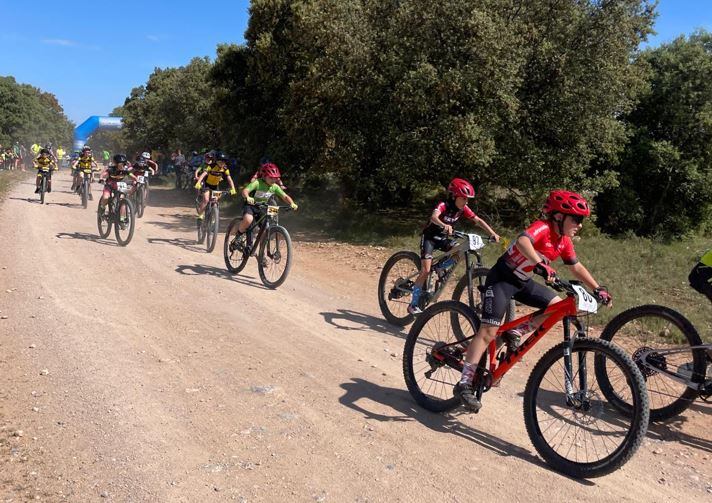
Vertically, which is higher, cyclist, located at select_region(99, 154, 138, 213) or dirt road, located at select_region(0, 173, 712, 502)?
cyclist, located at select_region(99, 154, 138, 213)

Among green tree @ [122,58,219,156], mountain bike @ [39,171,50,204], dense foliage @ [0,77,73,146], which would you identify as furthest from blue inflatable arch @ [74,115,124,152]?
mountain bike @ [39,171,50,204]

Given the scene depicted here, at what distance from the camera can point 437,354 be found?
4973 mm

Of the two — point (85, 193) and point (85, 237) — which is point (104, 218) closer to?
point (85, 237)

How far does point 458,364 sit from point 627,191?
50.3 feet

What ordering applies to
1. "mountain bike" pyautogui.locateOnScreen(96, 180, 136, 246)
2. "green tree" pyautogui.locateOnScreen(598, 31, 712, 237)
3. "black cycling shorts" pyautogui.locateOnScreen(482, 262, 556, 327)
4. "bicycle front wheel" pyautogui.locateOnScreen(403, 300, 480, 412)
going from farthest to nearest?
"green tree" pyautogui.locateOnScreen(598, 31, 712, 237) → "mountain bike" pyautogui.locateOnScreen(96, 180, 136, 246) → "bicycle front wheel" pyautogui.locateOnScreen(403, 300, 480, 412) → "black cycling shorts" pyautogui.locateOnScreen(482, 262, 556, 327)

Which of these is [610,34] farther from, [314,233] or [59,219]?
[59,219]

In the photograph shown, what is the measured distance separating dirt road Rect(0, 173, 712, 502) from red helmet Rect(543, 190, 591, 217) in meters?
1.77

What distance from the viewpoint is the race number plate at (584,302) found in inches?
162

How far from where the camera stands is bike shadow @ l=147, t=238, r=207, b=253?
1246 centimetres

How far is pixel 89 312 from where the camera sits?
6957 mm

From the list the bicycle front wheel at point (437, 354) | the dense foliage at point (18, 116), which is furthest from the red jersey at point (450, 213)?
the dense foliage at point (18, 116)

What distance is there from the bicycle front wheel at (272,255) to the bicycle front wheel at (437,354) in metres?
4.44

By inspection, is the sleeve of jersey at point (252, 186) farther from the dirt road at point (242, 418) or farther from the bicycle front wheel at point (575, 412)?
the bicycle front wheel at point (575, 412)

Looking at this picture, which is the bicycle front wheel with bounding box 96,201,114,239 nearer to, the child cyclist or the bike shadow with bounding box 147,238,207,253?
the bike shadow with bounding box 147,238,207,253
